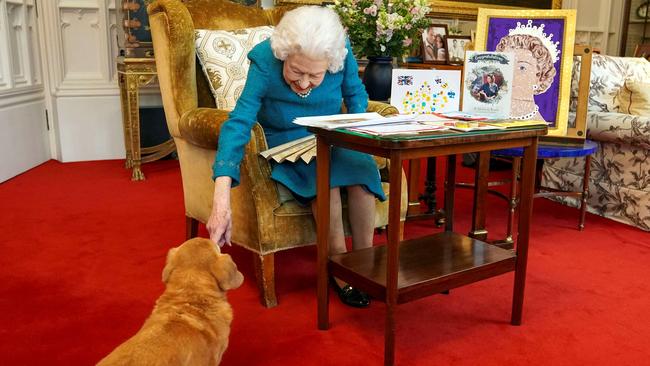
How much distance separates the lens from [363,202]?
2.17m

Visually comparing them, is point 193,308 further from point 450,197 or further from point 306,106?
point 450,197

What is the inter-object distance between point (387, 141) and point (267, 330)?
32.4 inches

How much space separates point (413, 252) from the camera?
6.66 ft

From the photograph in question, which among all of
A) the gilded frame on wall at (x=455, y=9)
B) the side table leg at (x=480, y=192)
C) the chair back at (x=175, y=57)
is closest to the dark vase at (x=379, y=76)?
the side table leg at (x=480, y=192)

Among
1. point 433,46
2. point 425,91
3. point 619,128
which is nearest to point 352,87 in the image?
point 425,91

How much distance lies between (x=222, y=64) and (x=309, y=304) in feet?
3.65

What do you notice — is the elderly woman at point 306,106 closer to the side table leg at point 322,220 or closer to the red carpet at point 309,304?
the side table leg at point 322,220

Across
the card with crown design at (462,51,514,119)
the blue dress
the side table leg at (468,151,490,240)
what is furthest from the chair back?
the side table leg at (468,151,490,240)

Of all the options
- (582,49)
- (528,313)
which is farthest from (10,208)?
(582,49)

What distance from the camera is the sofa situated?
3297mm

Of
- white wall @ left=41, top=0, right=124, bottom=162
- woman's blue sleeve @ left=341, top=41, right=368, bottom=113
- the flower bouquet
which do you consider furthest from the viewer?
white wall @ left=41, top=0, right=124, bottom=162

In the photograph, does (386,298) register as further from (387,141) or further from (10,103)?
(10,103)

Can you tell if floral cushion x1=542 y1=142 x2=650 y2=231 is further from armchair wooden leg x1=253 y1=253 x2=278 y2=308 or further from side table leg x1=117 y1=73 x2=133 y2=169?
side table leg x1=117 y1=73 x2=133 y2=169

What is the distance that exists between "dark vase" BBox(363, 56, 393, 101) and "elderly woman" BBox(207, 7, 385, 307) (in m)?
0.75
